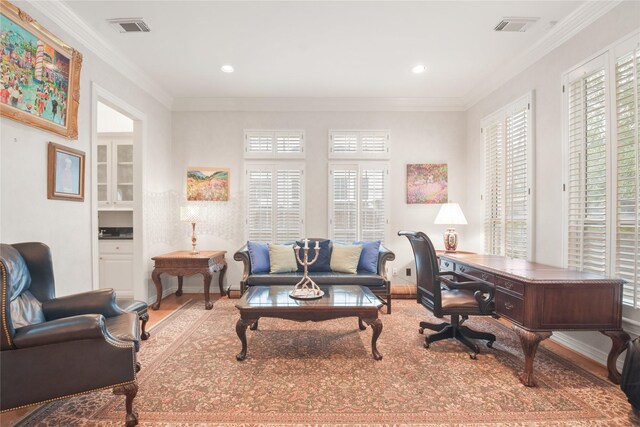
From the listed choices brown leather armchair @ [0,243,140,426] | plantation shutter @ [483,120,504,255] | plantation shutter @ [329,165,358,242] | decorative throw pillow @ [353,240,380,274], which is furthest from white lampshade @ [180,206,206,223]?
plantation shutter @ [483,120,504,255]

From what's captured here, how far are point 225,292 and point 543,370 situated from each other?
3989mm

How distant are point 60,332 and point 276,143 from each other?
371 centimetres

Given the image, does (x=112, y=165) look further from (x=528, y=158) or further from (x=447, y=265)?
(x=528, y=158)

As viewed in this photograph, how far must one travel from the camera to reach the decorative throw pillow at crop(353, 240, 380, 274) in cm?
412

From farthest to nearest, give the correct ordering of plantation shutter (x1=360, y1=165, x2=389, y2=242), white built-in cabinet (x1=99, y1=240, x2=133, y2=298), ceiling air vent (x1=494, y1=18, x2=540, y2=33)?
plantation shutter (x1=360, y1=165, x2=389, y2=242)
white built-in cabinet (x1=99, y1=240, x2=133, y2=298)
ceiling air vent (x1=494, y1=18, x2=540, y2=33)

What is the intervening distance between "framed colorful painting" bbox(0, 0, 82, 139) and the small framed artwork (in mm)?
162

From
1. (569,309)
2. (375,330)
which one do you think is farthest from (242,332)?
(569,309)

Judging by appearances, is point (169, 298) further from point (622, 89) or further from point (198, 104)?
point (622, 89)

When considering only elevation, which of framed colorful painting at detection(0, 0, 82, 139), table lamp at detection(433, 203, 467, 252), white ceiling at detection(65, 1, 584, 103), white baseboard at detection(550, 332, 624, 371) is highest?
white ceiling at detection(65, 1, 584, 103)

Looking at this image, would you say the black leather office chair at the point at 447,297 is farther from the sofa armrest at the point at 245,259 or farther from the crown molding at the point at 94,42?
the crown molding at the point at 94,42

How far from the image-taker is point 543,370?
94.5 inches

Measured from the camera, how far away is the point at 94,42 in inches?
121

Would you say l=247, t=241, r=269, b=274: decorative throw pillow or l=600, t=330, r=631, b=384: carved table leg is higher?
l=247, t=241, r=269, b=274: decorative throw pillow

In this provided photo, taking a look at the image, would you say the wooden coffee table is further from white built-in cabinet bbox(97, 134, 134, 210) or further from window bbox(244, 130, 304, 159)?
white built-in cabinet bbox(97, 134, 134, 210)
